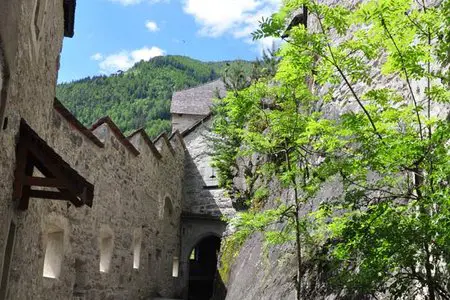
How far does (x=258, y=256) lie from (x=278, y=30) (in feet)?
14.8

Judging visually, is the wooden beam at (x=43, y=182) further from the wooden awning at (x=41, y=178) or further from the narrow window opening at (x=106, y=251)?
the narrow window opening at (x=106, y=251)

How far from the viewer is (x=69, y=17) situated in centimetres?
643

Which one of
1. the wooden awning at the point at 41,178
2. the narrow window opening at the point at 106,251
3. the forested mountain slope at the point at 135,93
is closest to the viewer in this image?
the wooden awning at the point at 41,178

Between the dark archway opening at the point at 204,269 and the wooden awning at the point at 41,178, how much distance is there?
1702 cm

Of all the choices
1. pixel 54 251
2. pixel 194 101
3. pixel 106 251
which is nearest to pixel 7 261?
pixel 54 251

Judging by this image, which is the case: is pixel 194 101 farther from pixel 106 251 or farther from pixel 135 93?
pixel 135 93

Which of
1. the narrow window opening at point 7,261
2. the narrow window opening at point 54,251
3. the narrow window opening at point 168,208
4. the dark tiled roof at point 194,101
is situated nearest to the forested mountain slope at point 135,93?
the dark tiled roof at point 194,101

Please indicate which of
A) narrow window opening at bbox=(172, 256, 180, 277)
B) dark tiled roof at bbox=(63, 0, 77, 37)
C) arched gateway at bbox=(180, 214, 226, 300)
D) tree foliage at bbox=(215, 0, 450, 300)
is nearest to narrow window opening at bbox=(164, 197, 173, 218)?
arched gateway at bbox=(180, 214, 226, 300)

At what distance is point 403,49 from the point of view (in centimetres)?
380


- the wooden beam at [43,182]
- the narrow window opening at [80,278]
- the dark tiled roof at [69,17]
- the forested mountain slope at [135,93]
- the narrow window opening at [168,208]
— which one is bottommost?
the narrow window opening at [80,278]

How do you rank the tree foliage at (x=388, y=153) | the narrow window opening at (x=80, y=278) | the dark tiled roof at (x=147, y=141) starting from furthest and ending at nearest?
1. the dark tiled roof at (x=147, y=141)
2. the narrow window opening at (x=80, y=278)
3. the tree foliage at (x=388, y=153)

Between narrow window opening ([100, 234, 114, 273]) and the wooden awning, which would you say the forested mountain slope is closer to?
narrow window opening ([100, 234, 114, 273])

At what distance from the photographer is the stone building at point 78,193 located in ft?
12.5

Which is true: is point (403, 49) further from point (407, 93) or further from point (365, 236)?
point (407, 93)
